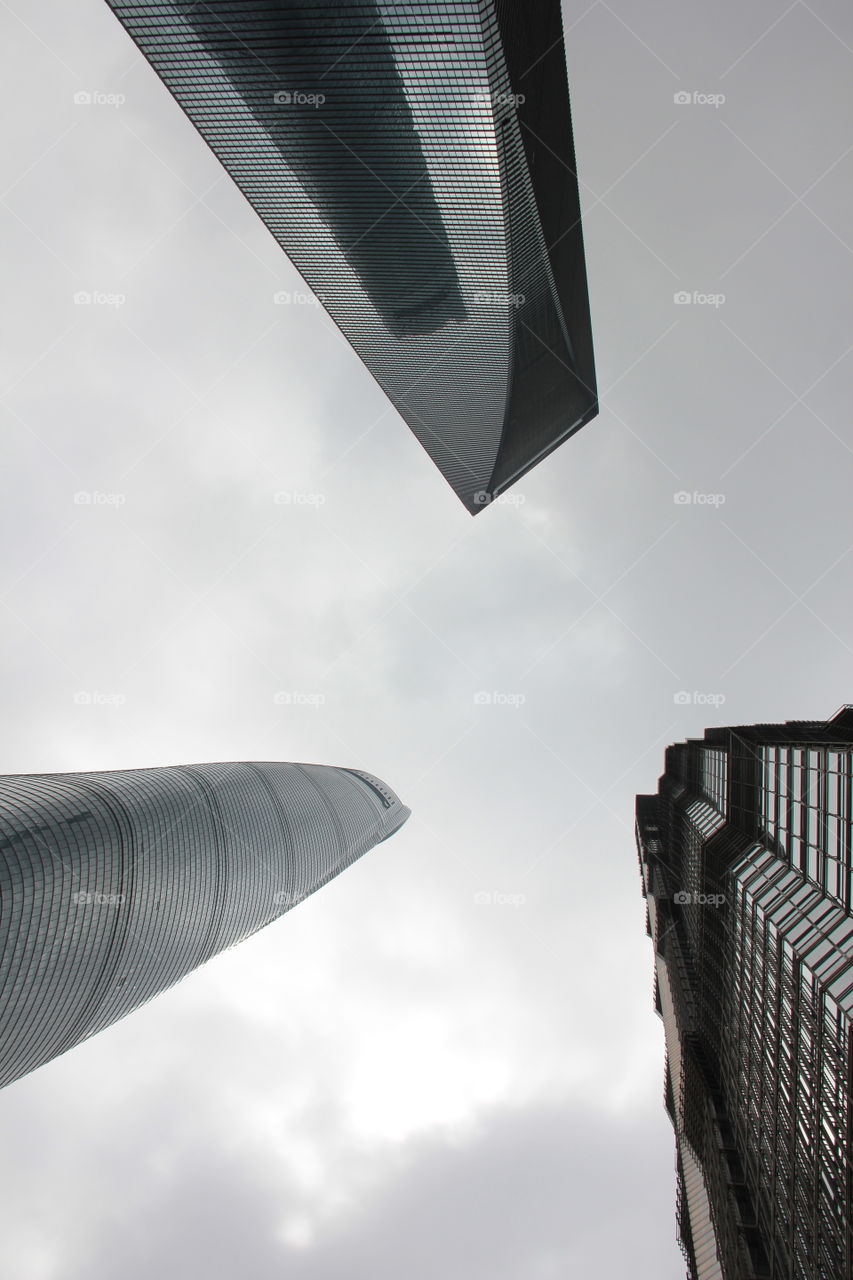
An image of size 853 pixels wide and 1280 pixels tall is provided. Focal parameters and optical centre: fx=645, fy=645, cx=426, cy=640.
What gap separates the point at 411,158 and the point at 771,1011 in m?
82.0

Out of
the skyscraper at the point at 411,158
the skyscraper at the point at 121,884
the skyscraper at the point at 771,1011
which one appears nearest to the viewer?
the skyscraper at the point at 771,1011

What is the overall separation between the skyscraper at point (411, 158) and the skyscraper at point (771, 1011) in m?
62.4

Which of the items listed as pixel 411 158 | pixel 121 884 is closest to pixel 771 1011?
pixel 121 884

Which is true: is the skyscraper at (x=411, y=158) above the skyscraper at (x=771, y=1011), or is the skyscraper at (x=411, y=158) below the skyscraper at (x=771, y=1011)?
above

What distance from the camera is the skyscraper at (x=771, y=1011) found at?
22.5m

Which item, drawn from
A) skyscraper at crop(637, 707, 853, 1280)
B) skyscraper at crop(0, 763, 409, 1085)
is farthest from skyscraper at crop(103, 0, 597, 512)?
skyscraper at crop(0, 763, 409, 1085)

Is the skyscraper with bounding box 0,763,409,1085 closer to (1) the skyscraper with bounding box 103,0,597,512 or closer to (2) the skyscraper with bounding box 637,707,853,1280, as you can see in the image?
(2) the skyscraper with bounding box 637,707,853,1280

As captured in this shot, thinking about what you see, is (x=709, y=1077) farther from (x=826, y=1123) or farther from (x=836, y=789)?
(x=836, y=789)

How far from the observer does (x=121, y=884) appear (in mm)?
72875

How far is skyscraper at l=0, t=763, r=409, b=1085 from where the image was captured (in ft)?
204

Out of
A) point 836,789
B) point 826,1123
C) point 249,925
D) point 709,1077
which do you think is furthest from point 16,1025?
point 836,789

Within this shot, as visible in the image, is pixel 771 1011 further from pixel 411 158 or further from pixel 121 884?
pixel 411 158

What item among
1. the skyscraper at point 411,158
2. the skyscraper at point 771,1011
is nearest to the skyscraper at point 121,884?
the skyscraper at point 771,1011

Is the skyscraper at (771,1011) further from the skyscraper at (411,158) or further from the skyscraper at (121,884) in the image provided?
the skyscraper at (411,158)
